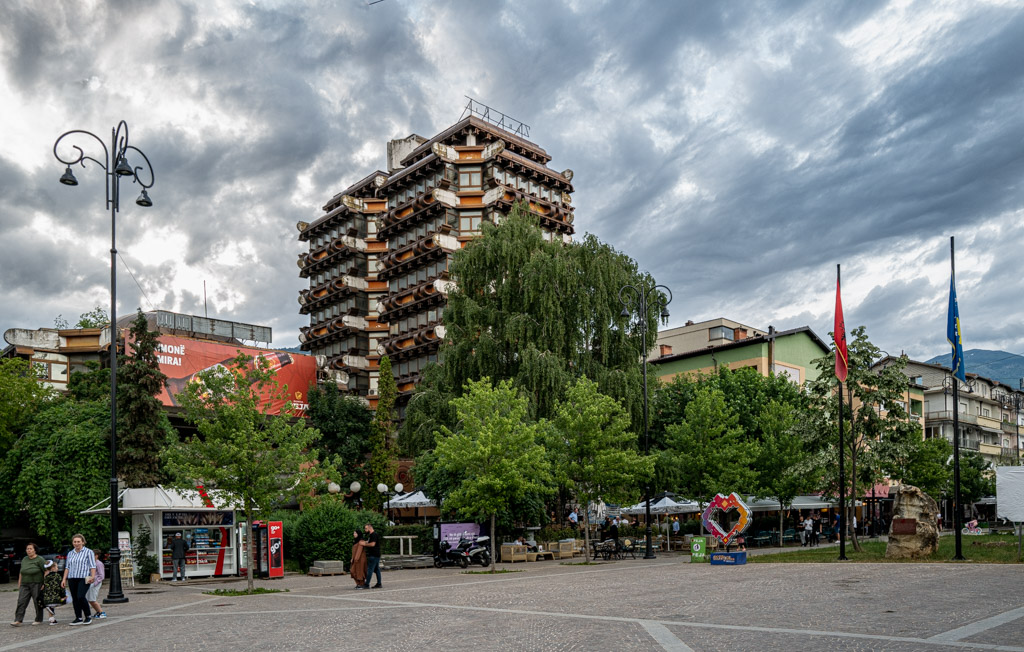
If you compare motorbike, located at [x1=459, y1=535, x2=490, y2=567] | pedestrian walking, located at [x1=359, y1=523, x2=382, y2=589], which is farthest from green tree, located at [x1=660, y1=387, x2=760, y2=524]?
pedestrian walking, located at [x1=359, y1=523, x2=382, y2=589]

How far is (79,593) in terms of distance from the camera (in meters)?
16.9

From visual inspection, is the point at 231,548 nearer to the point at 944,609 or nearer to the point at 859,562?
the point at 859,562

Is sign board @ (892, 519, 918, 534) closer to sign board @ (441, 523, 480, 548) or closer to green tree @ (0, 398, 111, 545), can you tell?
sign board @ (441, 523, 480, 548)

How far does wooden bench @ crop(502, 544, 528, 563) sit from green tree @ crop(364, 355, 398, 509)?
25.0 metres

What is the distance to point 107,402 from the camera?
41.2 metres

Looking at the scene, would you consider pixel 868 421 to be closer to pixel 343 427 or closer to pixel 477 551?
pixel 477 551

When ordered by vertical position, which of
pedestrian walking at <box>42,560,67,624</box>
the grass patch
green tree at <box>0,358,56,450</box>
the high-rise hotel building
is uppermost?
the high-rise hotel building

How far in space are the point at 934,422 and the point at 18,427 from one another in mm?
86230

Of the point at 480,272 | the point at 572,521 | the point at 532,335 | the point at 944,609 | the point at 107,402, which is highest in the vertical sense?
the point at 480,272

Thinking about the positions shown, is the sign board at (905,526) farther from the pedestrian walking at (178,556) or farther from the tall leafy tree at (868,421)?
the pedestrian walking at (178,556)

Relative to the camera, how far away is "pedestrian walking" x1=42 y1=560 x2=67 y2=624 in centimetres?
1750

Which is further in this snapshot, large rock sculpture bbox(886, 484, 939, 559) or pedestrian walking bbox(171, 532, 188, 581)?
pedestrian walking bbox(171, 532, 188, 581)

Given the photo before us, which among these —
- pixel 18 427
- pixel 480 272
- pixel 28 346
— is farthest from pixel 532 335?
pixel 28 346

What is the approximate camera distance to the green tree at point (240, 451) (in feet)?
76.9
